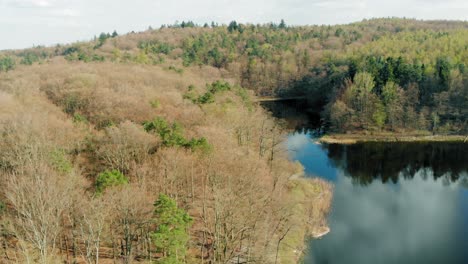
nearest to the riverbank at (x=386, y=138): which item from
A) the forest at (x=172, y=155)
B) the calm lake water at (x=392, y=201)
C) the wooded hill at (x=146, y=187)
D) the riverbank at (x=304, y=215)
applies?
the forest at (x=172, y=155)

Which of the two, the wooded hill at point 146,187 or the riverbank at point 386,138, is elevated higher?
the wooded hill at point 146,187

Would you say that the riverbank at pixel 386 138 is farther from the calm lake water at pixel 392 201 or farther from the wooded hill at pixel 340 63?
the calm lake water at pixel 392 201

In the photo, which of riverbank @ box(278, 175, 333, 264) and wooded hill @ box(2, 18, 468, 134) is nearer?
riverbank @ box(278, 175, 333, 264)

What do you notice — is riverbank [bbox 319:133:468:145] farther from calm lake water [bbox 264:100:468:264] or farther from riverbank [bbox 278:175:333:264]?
riverbank [bbox 278:175:333:264]

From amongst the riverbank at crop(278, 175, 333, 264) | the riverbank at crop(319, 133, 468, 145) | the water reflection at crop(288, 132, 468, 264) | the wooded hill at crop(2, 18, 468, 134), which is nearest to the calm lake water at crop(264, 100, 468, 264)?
the water reflection at crop(288, 132, 468, 264)

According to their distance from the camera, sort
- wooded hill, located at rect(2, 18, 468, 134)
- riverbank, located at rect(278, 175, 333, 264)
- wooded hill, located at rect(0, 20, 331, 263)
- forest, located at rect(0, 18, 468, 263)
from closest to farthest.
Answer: wooded hill, located at rect(0, 20, 331, 263) < forest, located at rect(0, 18, 468, 263) < riverbank, located at rect(278, 175, 333, 264) < wooded hill, located at rect(2, 18, 468, 134)

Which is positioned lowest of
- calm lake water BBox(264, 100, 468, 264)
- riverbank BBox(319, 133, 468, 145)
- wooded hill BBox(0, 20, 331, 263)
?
calm lake water BBox(264, 100, 468, 264)

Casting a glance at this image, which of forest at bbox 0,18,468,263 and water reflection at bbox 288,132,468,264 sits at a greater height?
forest at bbox 0,18,468,263
